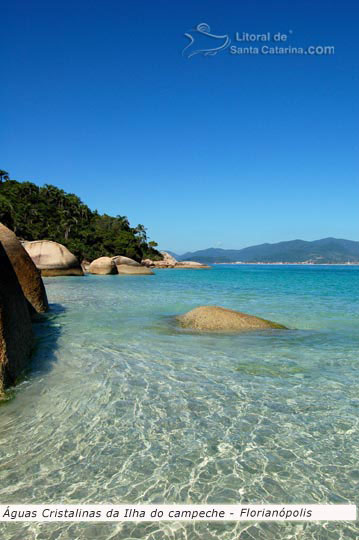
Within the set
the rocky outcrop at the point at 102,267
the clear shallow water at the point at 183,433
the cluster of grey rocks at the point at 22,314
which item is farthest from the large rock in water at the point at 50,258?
the clear shallow water at the point at 183,433

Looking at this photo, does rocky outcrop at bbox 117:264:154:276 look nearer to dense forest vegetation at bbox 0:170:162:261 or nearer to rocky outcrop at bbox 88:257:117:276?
rocky outcrop at bbox 88:257:117:276

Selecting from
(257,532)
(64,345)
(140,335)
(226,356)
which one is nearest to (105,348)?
(64,345)

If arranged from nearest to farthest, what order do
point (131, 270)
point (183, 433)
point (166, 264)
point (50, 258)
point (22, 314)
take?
1. point (183, 433)
2. point (22, 314)
3. point (50, 258)
4. point (131, 270)
5. point (166, 264)

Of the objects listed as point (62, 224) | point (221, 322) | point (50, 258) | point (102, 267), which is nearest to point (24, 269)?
point (221, 322)

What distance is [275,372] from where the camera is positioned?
5.99 meters

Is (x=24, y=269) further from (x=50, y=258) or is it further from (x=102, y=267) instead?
(x=102, y=267)

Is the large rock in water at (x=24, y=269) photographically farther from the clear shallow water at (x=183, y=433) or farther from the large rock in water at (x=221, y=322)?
the large rock in water at (x=221, y=322)

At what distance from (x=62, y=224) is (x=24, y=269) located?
194 feet

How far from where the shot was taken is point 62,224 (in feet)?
218

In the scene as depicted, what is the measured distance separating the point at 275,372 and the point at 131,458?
3404mm

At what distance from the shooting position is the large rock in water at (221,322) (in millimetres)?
9797

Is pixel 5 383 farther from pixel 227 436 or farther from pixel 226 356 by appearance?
pixel 226 356

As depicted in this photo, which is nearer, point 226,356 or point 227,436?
point 227,436

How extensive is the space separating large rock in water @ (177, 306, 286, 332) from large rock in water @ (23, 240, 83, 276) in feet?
79.1
